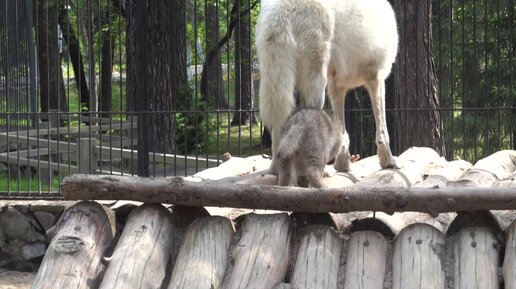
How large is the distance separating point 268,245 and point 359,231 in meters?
0.65

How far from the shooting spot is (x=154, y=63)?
Answer: 11.3 meters

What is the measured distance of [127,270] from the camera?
5016 millimetres

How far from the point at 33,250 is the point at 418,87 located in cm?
545

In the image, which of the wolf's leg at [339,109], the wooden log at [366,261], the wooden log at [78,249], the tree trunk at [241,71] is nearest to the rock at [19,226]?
the tree trunk at [241,71]

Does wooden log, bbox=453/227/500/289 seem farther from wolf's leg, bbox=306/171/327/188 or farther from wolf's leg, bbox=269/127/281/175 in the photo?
wolf's leg, bbox=269/127/281/175

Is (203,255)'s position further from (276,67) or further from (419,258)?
(276,67)

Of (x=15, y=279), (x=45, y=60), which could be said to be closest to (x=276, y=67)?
(x=15, y=279)

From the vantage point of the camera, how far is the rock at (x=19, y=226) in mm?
10055

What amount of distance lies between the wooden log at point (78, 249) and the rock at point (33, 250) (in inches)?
188

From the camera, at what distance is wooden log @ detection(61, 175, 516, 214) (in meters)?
5.23

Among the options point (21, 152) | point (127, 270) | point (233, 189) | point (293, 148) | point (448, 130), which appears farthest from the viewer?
point (448, 130)

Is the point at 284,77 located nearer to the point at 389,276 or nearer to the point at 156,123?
the point at 389,276

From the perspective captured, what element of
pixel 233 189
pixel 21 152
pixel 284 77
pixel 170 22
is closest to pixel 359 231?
pixel 233 189

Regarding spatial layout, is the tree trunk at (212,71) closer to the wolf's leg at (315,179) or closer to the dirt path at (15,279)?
the dirt path at (15,279)
